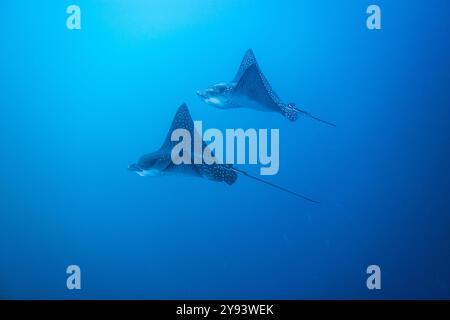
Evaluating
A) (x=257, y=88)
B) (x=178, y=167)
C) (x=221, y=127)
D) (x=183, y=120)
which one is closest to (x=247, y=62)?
(x=257, y=88)

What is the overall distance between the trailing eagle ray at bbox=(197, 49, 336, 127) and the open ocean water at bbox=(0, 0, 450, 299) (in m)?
0.05

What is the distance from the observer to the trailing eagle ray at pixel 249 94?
2.71 m

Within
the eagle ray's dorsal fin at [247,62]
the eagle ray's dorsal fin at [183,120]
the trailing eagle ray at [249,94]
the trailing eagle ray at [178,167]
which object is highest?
the eagle ray's dorsal fin at [247,62]

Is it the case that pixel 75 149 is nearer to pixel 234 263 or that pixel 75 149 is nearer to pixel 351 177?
pixel 234 263

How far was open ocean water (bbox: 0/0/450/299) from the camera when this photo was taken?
106 inches

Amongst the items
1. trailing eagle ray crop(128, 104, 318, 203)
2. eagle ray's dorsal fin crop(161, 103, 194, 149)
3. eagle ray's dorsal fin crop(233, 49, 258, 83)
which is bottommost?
trailing eagle ray crop(128, 104, 318, 203)

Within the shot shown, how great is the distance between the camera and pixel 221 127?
2736 mm

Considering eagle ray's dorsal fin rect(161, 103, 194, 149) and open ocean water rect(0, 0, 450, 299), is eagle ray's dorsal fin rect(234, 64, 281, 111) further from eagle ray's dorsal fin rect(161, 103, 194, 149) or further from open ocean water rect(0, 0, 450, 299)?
eagle ray's dorsal fin rect(161, 103, 194, 149)

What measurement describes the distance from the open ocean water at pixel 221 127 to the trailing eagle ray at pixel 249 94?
0.05 metres

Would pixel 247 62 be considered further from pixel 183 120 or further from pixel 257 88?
pixel 183 120

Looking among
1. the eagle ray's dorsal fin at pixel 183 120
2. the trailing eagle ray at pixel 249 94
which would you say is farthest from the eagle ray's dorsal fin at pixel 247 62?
the eagle ray's dorsal fin at pixel 183 120

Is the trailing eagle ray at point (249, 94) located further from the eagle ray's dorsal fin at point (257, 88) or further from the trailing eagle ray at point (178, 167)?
the trailing eagle ray at point (178, 167)

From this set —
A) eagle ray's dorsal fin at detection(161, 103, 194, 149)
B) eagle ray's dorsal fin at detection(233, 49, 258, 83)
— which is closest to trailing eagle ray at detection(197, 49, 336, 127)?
eagle ray's dorsal fin at detection(233, 49, 258, 83)

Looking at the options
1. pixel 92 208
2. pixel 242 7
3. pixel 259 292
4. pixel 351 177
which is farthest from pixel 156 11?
pixel 259 292
